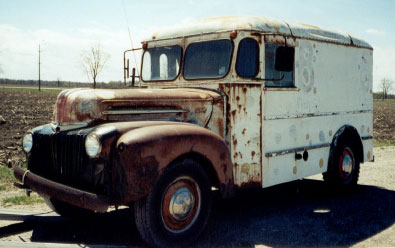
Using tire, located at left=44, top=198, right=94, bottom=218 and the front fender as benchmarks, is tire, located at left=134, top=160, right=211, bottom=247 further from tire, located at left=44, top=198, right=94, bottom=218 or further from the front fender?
tire, located at left=44, top=198, right=94, bottom=218

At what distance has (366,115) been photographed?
24.8 feet

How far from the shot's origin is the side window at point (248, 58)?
507cm

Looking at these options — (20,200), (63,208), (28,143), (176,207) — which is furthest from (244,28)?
(20,200)

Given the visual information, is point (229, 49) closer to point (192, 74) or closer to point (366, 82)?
point (192, 74)

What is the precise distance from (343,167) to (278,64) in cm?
280

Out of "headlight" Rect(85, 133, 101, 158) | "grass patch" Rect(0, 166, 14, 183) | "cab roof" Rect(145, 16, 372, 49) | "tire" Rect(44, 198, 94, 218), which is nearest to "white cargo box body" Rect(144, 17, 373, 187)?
"cab roof" Rect(145, 16, 372, 49)

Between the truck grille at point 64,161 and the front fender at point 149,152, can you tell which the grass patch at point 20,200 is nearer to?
the truck grille at point 64,161

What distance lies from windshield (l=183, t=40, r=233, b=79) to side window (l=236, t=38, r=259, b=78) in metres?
0.13

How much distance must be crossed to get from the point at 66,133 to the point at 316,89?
3.83m

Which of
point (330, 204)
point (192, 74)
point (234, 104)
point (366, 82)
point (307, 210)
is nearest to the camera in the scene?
point (234, 104)

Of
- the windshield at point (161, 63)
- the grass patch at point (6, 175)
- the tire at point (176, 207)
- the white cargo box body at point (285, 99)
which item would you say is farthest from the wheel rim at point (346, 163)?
the grass patch at point (6, 175)

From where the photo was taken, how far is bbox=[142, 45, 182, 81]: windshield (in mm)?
5645

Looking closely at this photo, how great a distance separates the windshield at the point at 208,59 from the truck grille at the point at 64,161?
199cm

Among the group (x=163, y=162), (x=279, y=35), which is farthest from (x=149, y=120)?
(x=279, y=35)
